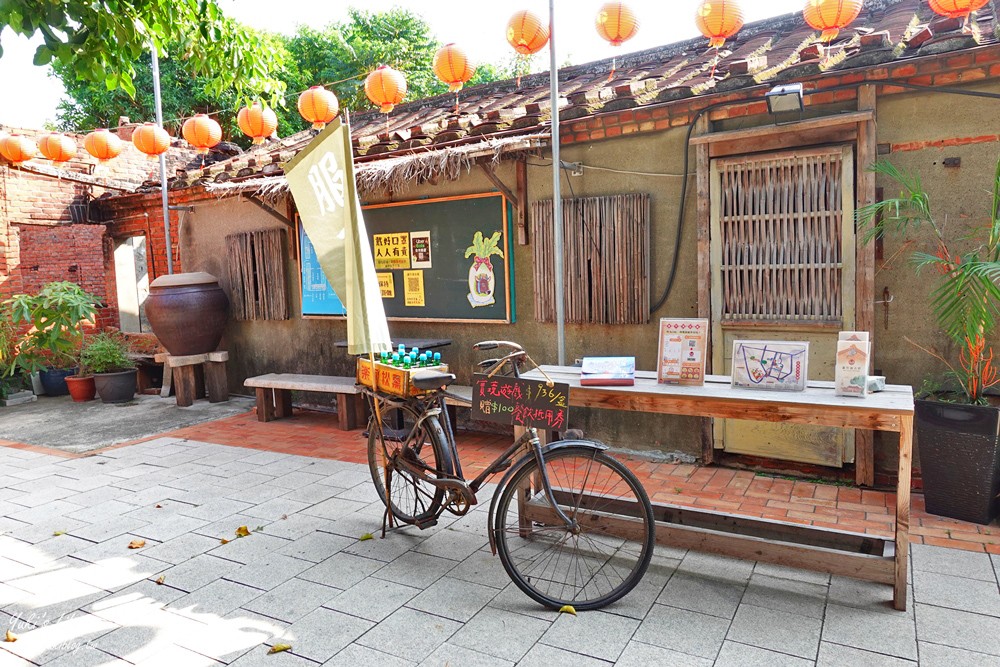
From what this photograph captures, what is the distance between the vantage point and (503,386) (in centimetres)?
339

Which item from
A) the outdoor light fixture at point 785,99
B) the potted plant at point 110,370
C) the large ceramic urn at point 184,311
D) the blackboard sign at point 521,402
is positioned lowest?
the potted plant at point 110,370

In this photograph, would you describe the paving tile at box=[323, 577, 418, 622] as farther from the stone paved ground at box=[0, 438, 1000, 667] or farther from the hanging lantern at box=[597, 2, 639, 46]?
the hanging lantern at box=[597, 2, 639, 46]

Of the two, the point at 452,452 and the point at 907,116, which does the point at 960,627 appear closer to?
the point at 452,452

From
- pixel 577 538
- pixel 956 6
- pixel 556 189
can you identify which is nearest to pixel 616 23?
pixel 556 189

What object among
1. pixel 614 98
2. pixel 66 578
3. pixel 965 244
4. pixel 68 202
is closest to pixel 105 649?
pixel 66 578

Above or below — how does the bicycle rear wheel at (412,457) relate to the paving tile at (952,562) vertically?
above

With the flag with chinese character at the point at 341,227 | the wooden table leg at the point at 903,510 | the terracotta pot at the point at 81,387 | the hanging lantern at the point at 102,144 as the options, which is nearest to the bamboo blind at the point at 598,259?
the flag with chinese character at the point at 341,227

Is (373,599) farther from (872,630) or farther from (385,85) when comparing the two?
(385,85)

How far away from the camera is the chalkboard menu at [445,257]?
6332 mm

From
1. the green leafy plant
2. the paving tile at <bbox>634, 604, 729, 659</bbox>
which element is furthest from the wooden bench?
the paving tile at <bbox>634, 604, 729, 659</bbox>

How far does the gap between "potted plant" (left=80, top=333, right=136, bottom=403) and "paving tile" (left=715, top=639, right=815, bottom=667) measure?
28.0 feet

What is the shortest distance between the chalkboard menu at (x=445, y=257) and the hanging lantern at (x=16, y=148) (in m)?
4.87

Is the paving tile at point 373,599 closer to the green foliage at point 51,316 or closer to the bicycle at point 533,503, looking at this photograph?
the bicycle at point 533,503

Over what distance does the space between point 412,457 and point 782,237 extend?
312 centimetres
